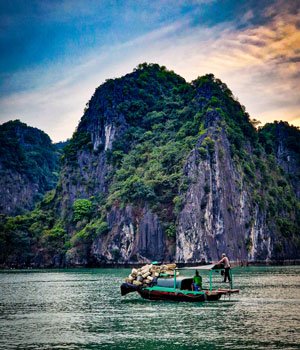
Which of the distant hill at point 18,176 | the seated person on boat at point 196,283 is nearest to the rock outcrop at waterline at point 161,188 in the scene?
the distant hill at point 18,176

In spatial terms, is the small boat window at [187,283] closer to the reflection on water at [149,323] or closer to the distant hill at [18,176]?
the reflection on water at [149,323]

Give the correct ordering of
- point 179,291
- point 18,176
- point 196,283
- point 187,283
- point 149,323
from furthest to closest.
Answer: point 18,176 < point 187,283 < point 196,283 < point 179,291 < point 149,323

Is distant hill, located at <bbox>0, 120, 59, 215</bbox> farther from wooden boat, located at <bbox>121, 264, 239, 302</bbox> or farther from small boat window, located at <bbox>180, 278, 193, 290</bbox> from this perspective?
small boat window, located at <bbox>180, 278, 193, 290</bbox>

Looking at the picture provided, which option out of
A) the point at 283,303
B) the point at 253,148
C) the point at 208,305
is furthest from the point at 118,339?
the point at 253,148

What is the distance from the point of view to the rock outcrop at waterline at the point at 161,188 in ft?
342

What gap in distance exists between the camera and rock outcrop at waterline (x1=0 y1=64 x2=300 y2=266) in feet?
342

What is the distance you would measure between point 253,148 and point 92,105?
42.7 metres

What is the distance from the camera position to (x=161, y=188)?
11100 cm

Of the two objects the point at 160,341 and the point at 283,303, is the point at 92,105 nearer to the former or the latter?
the point at 283,303

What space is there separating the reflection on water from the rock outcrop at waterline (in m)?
59.7

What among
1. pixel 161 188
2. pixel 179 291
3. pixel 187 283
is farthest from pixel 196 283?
pixel 161 188

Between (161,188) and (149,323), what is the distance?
82220mm

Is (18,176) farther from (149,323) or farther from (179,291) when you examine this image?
(149,323)

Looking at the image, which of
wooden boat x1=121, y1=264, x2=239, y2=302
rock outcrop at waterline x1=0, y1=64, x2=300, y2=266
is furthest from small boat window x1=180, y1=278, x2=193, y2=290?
rock outcrop at waterline x1=0, y1=64, x2=300, y2=266
